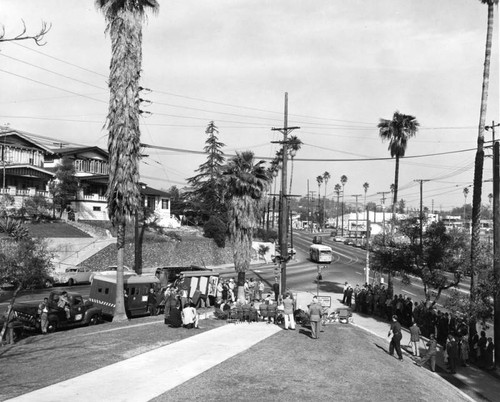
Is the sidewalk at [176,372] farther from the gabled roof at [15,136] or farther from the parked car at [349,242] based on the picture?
the parked car at [349,242]

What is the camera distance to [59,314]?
21531mm

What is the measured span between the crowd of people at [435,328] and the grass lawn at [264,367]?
1.54m

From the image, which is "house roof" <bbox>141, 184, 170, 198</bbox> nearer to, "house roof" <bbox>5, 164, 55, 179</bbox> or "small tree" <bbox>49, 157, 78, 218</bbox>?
"small tree" <bbox>49, 157, 78, 218</bbox>

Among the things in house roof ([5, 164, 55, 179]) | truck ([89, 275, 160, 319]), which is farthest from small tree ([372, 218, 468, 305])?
house roof ([5, 164, 55, 179])

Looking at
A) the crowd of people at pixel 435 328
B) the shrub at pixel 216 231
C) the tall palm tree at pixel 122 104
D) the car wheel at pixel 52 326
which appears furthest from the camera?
the shrub at pixel 216 231

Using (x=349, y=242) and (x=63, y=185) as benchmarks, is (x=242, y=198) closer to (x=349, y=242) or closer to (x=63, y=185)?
(x=63, y=185)

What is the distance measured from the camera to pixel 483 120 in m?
24.5

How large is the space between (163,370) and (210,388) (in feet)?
7.04

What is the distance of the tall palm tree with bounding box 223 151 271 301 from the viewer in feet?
100

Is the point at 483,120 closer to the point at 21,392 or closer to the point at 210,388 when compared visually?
the point at 210,388

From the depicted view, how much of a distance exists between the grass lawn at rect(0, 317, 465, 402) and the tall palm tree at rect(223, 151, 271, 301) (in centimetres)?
1026

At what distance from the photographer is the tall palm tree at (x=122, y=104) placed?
23.4 meters

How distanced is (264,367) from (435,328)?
12.6m

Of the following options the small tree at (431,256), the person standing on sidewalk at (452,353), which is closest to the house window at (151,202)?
the small tree at (431,256)
